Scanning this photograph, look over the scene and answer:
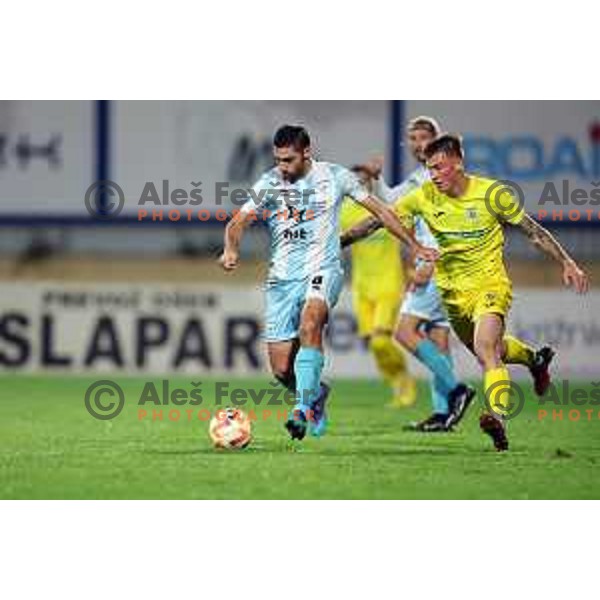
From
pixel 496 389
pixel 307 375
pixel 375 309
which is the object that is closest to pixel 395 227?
pixel 307 375

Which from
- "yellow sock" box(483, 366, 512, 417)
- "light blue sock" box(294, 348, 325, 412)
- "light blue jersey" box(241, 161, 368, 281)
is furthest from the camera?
"light blue jersey" box(241, 161, 368, 281)

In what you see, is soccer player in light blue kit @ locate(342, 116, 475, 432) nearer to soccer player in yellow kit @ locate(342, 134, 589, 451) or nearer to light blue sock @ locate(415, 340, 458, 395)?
light blue sock @ locate(415, 340, 458, 395)

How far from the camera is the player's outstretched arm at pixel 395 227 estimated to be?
11.4 metres

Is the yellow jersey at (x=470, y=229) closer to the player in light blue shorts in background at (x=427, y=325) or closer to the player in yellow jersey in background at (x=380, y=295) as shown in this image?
the player in light blue shorts in background at (x=427, y=325)

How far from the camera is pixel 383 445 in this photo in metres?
12.0

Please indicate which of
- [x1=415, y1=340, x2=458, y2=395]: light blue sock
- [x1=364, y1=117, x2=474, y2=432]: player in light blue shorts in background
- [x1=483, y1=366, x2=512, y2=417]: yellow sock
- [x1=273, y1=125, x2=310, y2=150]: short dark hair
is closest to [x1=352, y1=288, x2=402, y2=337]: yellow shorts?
[x1=364, y1=117, x2=474, y2=432]: player in light blue shorts in background

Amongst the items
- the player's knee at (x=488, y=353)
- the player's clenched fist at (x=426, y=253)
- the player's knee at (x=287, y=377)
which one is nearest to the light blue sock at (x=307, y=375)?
the player's knee at (x=287, y=377)

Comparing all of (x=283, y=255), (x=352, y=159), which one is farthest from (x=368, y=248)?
(x=283, y=255)

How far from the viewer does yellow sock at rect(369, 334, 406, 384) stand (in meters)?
14.5

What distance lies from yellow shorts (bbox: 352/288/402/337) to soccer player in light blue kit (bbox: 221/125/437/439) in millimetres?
2826

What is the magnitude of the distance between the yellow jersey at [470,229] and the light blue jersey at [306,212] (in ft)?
1.78

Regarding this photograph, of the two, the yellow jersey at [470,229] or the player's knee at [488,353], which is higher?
the yellow jersey at [470,229]
